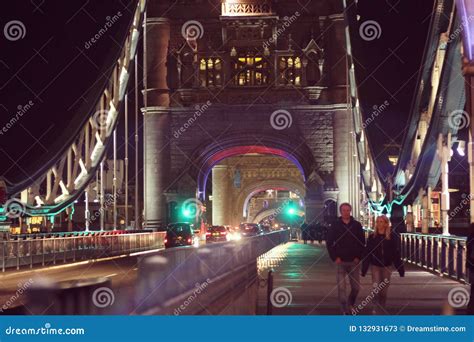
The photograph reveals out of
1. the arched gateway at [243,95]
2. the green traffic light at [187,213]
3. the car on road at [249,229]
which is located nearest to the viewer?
the green traffic light at [187,213]

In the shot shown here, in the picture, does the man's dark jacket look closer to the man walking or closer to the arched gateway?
the man walking

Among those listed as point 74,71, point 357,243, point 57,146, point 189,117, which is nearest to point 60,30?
point 74,71

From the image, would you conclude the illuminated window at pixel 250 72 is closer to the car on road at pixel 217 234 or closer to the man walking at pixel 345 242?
the car on road at pixel 217 234

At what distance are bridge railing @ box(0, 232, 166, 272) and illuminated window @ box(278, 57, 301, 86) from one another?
2089 centimetres

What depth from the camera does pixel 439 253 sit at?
23.9 metres

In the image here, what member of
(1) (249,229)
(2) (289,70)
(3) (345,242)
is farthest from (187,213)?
(3) (345,242)

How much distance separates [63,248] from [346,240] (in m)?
23.7

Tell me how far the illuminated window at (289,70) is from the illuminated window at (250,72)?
965 millimetres

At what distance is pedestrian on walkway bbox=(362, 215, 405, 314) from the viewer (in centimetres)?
1390

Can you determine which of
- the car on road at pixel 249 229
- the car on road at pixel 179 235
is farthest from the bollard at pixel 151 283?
the car on road at pixel 249 229

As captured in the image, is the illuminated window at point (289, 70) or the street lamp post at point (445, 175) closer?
the street lamp post at point (445, 175)

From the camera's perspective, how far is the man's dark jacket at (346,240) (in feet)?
44.6

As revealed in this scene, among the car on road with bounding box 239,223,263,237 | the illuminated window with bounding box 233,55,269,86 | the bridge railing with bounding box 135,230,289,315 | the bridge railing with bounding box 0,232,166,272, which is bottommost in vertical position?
the car on road with bounding box 239,223,263,237

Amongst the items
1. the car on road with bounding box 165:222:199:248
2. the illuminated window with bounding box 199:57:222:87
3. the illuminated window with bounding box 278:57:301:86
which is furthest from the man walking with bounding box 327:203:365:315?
the illuminated window with bounding box 199:57:222:87
